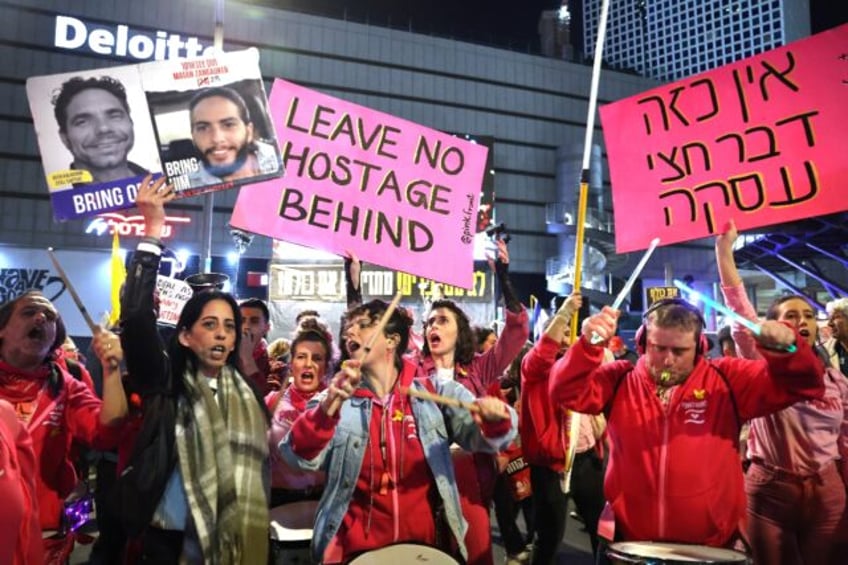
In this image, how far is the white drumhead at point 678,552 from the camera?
97.1 inches

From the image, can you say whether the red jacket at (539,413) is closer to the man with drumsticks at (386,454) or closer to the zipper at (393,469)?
the man with drumsticks at (386,454)

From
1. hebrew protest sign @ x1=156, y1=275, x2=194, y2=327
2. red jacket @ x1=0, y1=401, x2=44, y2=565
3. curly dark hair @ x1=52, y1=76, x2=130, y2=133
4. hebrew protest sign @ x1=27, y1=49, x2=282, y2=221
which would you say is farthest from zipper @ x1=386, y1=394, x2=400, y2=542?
hebrew protest sign @ x1=156, y1=275, x2=194, y2=327

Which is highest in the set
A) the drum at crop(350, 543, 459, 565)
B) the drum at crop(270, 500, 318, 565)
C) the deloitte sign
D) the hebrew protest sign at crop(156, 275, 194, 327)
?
the deloitte sign

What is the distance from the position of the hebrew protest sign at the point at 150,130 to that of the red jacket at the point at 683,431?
9.77 ft

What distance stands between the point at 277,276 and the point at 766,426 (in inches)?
602

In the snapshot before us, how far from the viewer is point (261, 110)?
505 centimetres

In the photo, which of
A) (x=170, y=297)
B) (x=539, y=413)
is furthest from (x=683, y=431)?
(x=170, y=297)

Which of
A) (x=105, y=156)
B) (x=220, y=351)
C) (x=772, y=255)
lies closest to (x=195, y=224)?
(x=772, y=255)

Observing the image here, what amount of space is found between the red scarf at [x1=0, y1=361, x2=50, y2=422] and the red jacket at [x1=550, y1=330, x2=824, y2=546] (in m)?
2.55

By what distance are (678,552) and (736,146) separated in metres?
2.67

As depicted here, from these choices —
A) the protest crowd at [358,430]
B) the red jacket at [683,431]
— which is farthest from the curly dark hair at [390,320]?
the red jacket at [683,431]

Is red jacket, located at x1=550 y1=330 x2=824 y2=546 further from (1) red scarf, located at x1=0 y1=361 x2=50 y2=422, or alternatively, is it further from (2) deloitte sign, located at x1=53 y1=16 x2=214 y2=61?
(2) deloitte sign, located at x1=53 y1=16 x2=214 y2=61

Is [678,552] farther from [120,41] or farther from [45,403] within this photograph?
[120,41]

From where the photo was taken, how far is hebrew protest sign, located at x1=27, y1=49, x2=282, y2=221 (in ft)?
15.6
